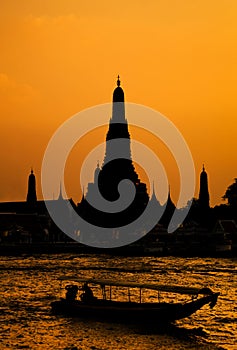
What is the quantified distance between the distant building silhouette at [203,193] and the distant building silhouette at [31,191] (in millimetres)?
30734

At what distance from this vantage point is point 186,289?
1074 inches

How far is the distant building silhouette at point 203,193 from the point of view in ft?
370

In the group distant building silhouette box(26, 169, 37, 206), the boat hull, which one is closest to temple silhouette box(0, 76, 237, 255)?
distant building silhouette box(26, 169, 37, 206)

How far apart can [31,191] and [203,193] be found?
33.1 metres

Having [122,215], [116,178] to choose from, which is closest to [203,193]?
[116,178]

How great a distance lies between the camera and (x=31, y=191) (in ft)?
415

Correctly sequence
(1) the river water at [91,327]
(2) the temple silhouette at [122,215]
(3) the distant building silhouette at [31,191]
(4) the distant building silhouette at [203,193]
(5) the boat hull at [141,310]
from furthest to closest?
(3) the distant building silhouette at [31,191], (4) the distant building silhouette at [203,193], (2) the temple silhouette at [122,215], (5) the boat hull at [141,310], (1) the river water at [91,327]

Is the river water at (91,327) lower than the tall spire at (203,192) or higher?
lower

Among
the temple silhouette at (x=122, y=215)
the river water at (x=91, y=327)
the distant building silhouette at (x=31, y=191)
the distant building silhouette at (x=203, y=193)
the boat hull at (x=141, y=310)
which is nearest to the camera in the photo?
the river water at (x=91, y=327)

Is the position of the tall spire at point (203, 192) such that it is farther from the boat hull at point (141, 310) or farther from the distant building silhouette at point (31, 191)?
the boat hull at point (141, 310)

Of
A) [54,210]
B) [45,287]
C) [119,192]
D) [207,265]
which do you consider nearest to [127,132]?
[119,192]

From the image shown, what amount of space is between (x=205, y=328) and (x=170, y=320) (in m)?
1.56

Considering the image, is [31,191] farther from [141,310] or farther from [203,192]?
[141,310]

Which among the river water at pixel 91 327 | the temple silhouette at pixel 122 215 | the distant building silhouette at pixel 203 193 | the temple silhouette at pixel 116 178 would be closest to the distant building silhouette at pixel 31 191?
the temple silhouette at pixel 122 215
